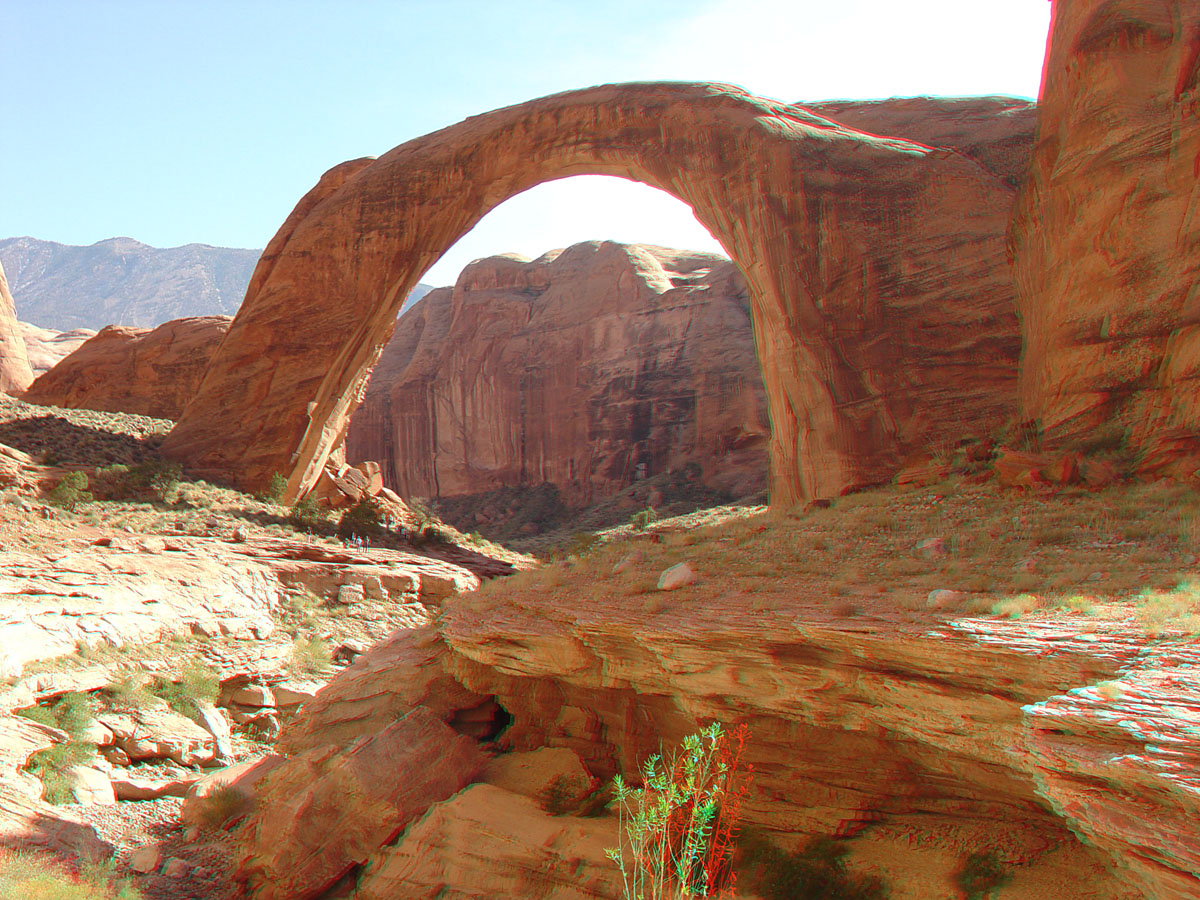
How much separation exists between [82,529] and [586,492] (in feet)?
55.5

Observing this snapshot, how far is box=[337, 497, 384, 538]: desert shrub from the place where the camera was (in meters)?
15.8

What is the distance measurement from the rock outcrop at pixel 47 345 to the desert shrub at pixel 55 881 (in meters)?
31.5

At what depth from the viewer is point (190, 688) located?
881 centimetres

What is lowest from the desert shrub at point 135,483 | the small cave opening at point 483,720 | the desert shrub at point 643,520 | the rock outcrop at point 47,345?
A: the desert shrub at point 643,520

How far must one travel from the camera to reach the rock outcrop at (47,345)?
34.5 meters

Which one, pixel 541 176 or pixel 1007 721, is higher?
pixel 541 176

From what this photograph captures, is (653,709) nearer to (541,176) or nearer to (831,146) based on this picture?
(831,146)

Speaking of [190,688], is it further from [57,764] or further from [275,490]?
[275,490]

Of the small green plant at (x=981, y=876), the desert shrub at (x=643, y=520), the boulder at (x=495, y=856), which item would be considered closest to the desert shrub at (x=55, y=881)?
the boulder at (x=495, y=856)

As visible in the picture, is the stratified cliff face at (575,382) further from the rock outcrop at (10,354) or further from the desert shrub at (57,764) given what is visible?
the desert shrub at (57,764)

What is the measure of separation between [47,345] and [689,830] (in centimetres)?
4351

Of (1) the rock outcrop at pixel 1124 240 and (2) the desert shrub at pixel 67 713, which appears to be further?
(2) the desert shrub at pixel 67 713

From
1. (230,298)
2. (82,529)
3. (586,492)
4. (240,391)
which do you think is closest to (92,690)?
(82,529)

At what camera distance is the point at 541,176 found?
16.2 meters
